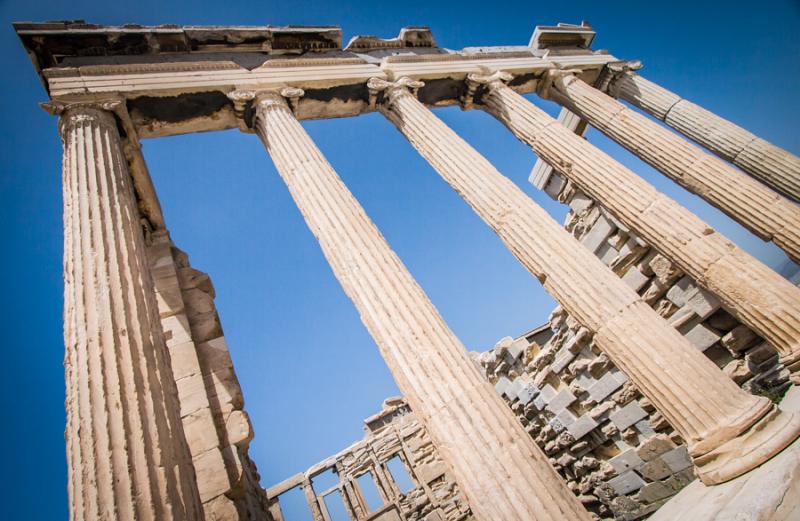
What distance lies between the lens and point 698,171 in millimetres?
7523

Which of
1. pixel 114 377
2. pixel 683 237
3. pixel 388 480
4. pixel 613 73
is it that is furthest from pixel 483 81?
pixel 388 480

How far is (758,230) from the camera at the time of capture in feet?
21.7

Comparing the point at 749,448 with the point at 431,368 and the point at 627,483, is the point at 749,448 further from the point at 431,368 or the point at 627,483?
the point at 627,483

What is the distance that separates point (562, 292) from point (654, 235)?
2.06 m

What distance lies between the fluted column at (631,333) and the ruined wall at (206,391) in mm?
5141

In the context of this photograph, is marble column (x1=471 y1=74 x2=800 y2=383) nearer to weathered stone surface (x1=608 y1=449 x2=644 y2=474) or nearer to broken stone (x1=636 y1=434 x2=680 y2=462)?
broken stone (x1=636 y1=434 x2=680 y2=462)

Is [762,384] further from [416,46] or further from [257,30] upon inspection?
[257,30]

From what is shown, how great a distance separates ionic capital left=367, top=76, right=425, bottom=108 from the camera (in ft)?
29.0

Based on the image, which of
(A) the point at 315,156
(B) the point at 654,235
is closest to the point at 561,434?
(B) the point at 654,235

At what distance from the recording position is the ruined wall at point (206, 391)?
4996mm

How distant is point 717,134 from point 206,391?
485 inches

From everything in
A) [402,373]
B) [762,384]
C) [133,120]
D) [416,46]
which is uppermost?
[416,46]

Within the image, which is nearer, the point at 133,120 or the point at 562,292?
the point at 562,292

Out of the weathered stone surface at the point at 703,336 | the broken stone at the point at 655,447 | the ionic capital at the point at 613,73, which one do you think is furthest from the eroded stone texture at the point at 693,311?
the ionic capital at the point at 613,73
